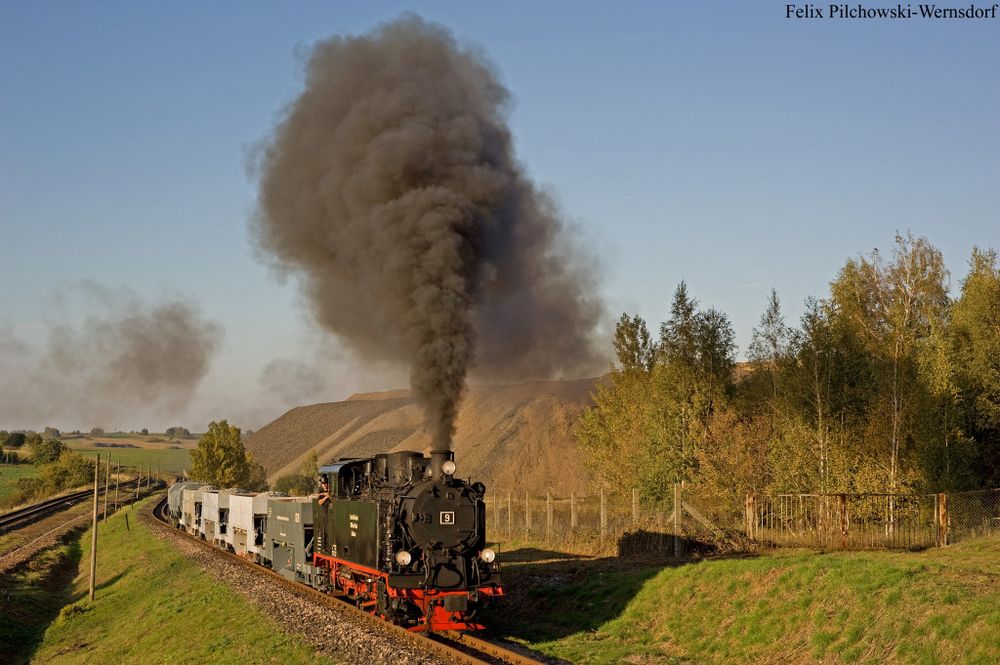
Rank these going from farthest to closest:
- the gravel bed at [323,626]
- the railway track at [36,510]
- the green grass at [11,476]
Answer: the green grass at [11,476] → the railway track at [36,510] → the gravel bed at [323,626]

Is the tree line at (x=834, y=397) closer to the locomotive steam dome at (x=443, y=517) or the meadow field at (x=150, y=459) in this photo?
the locomotive steam dome at (x=443, y=517)

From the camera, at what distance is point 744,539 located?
20719 mm

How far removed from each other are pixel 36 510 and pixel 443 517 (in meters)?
64.3

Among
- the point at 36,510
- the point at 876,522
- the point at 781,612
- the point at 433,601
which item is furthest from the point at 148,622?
the point at 36,510

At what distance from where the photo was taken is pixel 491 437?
7581 cm

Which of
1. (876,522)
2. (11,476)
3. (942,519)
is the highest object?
(942,519)

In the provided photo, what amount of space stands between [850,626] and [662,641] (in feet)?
12.1

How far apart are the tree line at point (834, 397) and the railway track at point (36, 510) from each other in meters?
39.9

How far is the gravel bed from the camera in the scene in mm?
14547

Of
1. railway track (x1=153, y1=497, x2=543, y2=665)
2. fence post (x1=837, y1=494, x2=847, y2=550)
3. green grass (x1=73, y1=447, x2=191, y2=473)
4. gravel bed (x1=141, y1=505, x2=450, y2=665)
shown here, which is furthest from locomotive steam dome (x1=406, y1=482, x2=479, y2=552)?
green grass (x1=73, y1=447, x2=191, y2=473)

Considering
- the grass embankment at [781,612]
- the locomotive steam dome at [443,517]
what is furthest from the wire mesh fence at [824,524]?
the locomotive steam dome at [443,517]

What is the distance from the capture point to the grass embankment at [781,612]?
11508mm

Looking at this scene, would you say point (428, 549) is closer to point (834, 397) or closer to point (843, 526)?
point (843, 526)

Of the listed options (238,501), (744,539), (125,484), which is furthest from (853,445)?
(125,484)
